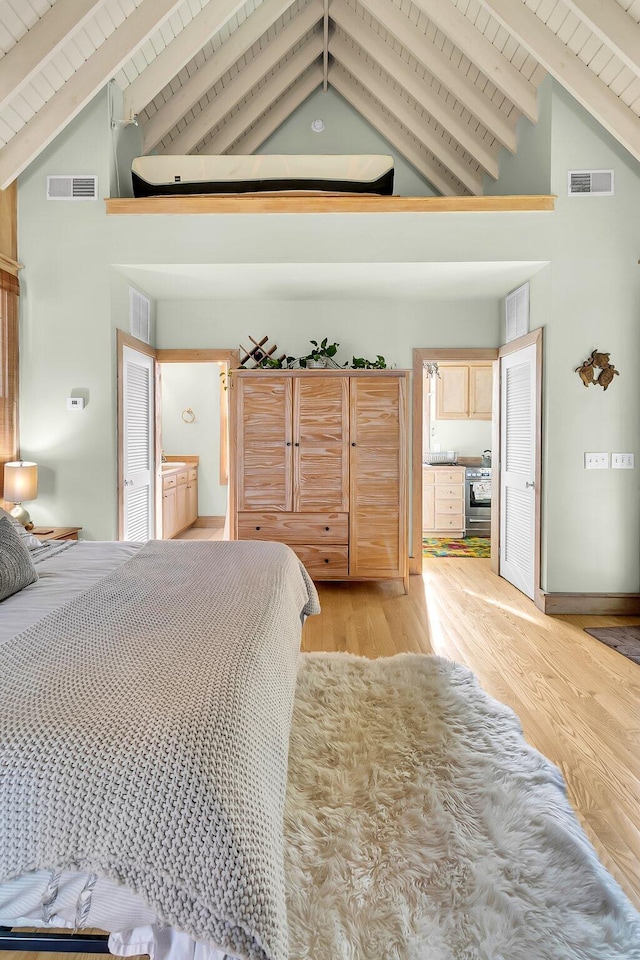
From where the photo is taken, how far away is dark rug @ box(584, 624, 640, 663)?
3.14 meters

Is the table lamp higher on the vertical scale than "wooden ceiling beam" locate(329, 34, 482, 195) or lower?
lower

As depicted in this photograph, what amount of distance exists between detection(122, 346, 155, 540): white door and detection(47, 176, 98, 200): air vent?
1.05m

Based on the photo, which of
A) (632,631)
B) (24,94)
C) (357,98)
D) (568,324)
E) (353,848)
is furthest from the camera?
(357,98)

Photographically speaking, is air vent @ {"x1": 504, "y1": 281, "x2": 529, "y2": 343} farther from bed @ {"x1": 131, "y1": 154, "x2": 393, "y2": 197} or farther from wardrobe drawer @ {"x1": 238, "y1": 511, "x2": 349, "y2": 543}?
wardrobe drawer @ {"x1": 238, "y1": 511, "x2": 349, "y2": 543}

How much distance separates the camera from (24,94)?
316cm

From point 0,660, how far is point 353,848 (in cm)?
108

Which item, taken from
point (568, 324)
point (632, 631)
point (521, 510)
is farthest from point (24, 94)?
point (632, 631)

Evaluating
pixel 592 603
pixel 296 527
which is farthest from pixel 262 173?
pixel 592 603

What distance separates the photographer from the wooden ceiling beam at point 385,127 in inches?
188

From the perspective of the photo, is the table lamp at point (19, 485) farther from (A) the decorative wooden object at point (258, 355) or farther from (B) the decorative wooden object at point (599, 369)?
(B) the decorative wooden object at point (599, 369)

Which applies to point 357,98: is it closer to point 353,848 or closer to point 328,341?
point 328,341

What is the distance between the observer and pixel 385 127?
4.77 meters

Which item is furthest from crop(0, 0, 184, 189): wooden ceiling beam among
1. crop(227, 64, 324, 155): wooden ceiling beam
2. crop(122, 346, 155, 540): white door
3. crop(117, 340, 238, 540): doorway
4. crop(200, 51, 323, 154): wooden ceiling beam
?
crop(227, 64, 324, 155): wooden ceiling beam

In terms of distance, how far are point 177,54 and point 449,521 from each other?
→ 5274mm
